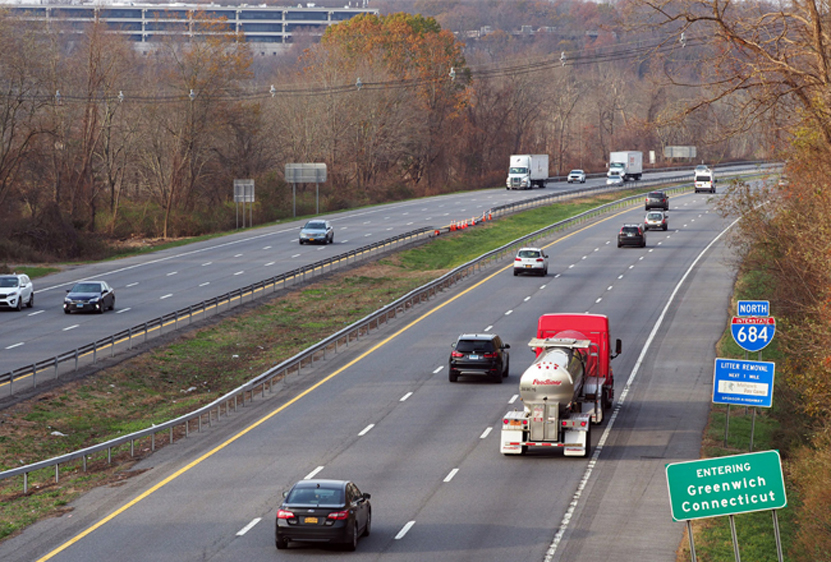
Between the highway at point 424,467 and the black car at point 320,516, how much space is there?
426 millimetres

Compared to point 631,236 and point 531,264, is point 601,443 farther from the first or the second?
point 631,236

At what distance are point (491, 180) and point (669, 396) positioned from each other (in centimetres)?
9960

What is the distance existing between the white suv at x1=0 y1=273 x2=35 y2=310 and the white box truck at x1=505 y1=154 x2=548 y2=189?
74.3 metres

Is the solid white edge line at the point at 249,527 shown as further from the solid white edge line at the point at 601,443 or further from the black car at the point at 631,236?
the black car at the point at 631,236

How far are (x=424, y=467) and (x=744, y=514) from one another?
24.9ft

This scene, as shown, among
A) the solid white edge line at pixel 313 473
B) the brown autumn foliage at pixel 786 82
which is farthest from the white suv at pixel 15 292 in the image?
the brown autumn foliage at pixel 786 82

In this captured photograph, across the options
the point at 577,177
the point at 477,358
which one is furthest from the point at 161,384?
the point at 577,177

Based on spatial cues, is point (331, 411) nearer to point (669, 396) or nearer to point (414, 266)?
point (669, 396)

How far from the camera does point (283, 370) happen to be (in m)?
35.8

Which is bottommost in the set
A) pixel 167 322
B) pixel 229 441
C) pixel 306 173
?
pixel 229 441

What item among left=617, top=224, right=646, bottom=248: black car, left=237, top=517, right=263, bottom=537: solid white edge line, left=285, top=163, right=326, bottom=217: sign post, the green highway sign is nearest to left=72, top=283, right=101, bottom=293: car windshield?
left=237, top=517, right=263, bottom=537: solid white edge line

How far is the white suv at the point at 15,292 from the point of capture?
47188 mm

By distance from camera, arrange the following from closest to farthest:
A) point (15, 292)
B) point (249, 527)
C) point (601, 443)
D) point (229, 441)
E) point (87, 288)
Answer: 1. point (249, 527)
2. point (601, 443)
3. point (229, 441)
4. point (87, 288)
5. point (15, 292)

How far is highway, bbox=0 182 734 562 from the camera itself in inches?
771
